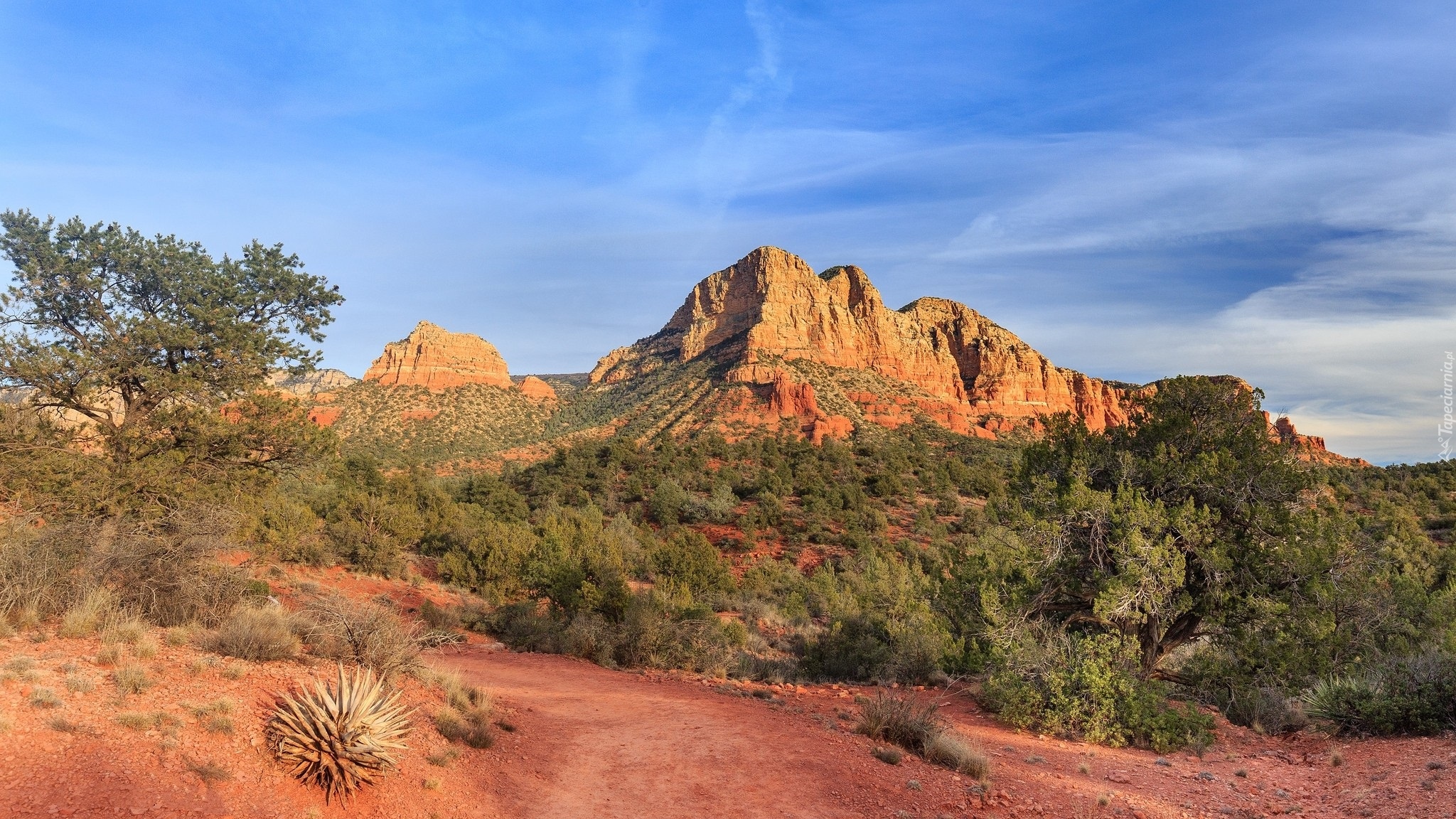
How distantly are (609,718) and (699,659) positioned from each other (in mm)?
4301

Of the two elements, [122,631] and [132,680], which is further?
[122,631]

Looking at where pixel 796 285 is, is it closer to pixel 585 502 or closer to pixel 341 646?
pixel 585 502

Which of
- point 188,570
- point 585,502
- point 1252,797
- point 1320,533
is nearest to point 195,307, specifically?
point 188,570

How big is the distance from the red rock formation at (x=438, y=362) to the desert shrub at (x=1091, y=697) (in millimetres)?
84501

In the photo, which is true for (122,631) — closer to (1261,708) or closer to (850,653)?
(850,653)

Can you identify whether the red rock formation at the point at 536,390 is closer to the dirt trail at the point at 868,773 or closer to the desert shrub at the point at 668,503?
the desert shrub at the point at 668,503

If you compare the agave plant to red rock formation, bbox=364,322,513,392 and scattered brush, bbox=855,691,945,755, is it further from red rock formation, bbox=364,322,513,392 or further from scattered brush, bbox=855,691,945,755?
red rock formation, bbox=364,322,513,392

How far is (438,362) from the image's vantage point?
297ft

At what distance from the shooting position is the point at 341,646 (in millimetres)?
7781

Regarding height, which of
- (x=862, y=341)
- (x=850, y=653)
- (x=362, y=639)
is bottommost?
(x=850, y=653)

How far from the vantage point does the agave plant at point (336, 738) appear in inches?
213

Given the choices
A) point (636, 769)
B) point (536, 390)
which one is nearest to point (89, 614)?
point (636, 769)

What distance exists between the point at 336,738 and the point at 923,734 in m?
5.90

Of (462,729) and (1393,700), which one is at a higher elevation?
(1393,700)
